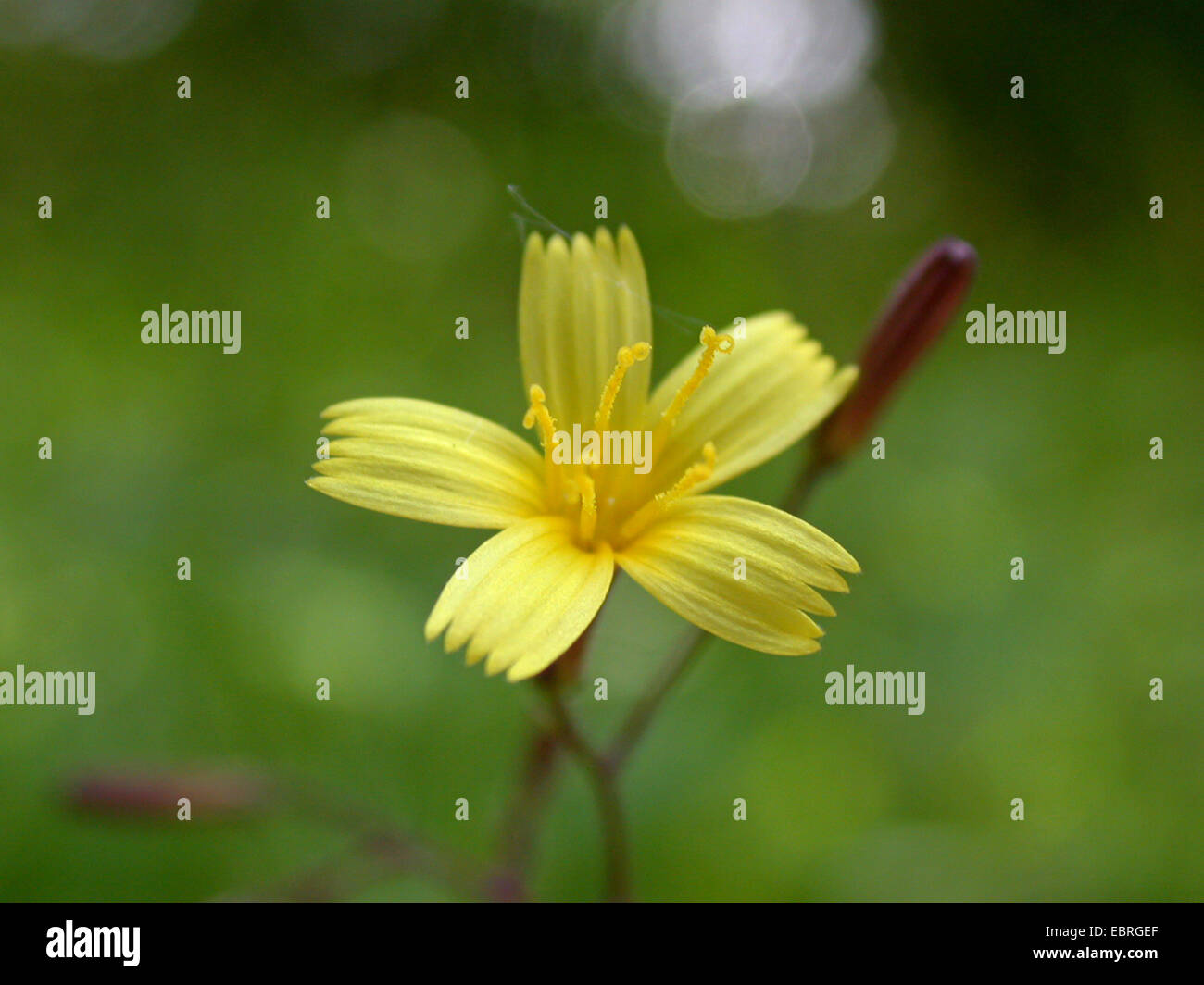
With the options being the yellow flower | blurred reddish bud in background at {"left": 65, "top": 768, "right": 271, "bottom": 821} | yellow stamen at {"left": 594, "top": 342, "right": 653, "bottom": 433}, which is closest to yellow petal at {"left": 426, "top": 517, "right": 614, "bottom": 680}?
the yellow flower

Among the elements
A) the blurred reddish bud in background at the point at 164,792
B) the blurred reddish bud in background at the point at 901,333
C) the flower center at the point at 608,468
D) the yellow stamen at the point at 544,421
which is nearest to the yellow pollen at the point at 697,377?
the flower center at the point at 608,468

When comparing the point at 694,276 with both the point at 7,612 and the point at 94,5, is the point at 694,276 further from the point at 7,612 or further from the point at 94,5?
the point at 7,612

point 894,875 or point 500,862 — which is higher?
point 500,862

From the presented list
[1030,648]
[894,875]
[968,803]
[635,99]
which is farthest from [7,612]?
[635,99]

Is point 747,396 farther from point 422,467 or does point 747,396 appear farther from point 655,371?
point 655,371

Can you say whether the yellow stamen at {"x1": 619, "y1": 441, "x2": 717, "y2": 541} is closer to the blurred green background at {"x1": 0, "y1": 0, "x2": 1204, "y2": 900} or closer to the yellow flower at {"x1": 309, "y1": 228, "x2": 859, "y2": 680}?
the yellow flower at {"x1": 309, "y1": 228, "x2": 859, "y2": 680}

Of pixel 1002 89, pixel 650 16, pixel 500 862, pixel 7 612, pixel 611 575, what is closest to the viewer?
pixel 611 575

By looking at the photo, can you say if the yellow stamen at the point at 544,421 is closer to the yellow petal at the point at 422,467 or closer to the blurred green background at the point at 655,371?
the yellow petal at the point at 422,467

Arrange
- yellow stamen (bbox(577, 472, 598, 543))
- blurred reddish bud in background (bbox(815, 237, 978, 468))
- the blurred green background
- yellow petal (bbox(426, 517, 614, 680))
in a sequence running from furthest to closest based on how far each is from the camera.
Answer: the blurred green background → blurred reddish bud in background (bbox(815, 237, 978, 468)) → yellow stamen (bbox(577, 472, 598, 543)) → yellow petal (bbox(426, 517, 614, 680))
